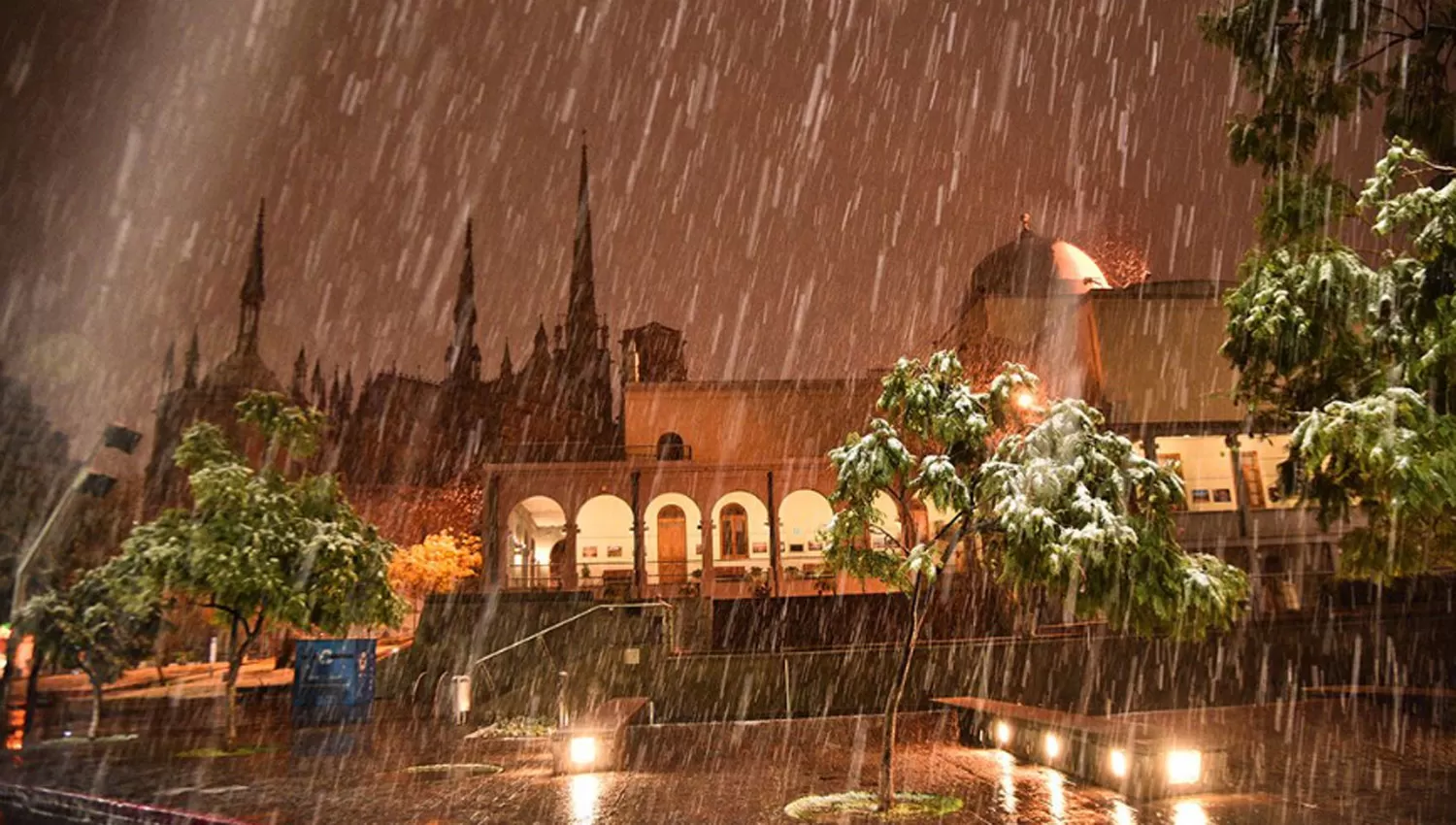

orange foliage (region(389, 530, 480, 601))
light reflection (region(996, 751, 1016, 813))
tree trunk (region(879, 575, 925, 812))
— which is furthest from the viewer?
orange foliage (region(389, 530, 480, 601))

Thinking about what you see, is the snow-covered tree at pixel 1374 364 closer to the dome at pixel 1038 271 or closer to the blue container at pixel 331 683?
the blue container at pixel 331 683

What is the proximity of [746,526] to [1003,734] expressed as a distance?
20.1 meters

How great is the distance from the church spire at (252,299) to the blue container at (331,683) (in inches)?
2384

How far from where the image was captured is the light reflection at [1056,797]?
8.71m

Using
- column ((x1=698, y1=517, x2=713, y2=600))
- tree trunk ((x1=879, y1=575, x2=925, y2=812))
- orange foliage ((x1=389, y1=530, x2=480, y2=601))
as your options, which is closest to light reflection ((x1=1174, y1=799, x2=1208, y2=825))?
tree trunk ((x1=879, y1=575, x2=925, y2=812))

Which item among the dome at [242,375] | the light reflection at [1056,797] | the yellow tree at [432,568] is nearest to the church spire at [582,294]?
the dome at [242,375]

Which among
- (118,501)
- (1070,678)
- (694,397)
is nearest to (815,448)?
(694,397)

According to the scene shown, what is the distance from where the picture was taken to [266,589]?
569 inches

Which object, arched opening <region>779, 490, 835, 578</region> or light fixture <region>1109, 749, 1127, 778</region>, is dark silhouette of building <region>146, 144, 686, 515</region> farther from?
light fixture <region>1109, 749, 1127, 778</region>

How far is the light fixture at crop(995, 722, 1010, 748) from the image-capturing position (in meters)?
12.4

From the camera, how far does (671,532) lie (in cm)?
3259

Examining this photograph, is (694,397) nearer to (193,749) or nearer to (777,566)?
(777,566)

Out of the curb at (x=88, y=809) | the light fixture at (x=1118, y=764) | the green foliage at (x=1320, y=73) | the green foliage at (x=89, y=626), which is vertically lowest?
the curb at (x=88, y=809)

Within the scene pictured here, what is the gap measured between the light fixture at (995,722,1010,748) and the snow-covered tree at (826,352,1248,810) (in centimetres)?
362
